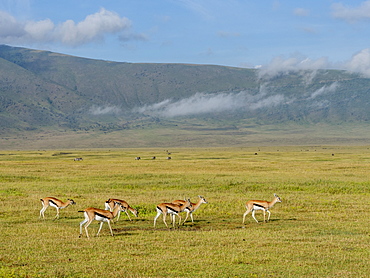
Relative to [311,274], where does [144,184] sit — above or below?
below

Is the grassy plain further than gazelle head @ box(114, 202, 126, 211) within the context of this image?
No

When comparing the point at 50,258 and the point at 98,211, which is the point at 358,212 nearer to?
the point at 98,211

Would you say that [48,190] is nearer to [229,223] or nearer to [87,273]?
[229,223]

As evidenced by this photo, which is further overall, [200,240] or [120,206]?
[120,206]

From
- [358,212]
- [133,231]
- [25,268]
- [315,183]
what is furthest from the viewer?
[315,183]

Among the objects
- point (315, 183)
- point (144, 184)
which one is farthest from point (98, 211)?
point (315, 183)

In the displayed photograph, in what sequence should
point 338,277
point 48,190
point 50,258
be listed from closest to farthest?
point 338,277
point 50,258
point 48,190

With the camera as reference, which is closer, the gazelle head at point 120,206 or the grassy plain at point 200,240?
the grassy plain at point 200,240

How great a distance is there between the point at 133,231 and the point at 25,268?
7107mm

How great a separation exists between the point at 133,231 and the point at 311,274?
932 cm

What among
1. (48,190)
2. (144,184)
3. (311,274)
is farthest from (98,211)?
(144,184)

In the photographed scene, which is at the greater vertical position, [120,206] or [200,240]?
[120,206]

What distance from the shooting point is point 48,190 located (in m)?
39.3

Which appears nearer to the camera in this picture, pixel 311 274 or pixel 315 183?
pixel 311 274
